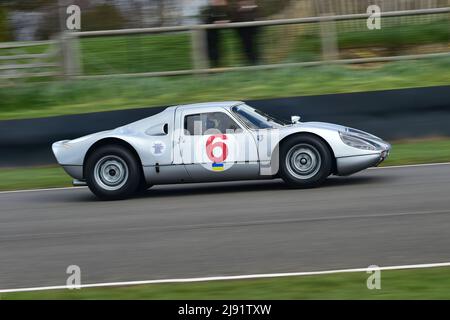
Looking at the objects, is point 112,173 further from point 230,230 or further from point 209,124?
point 230,230

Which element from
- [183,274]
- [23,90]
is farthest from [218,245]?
[23,90]

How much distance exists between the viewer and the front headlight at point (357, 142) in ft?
33.4

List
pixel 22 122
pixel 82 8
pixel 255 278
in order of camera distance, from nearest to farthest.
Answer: pixel 255 278 → pixel 22 122 → pixel 82 8

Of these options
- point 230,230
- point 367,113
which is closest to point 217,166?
point 230,230

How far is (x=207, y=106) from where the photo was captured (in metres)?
10.6

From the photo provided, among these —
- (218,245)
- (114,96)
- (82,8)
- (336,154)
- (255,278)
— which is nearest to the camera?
(255,278)

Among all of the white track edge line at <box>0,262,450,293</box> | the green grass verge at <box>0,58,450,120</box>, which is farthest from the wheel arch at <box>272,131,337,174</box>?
the green grass verge at <box>0,58,450,120</box>

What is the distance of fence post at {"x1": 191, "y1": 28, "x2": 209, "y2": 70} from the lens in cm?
1739

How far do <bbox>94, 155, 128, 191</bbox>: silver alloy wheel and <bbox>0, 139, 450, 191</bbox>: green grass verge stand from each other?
6.50 feet

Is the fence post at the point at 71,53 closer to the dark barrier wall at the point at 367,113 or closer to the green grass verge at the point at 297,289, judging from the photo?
the dark barrier wall at the point at 367,113

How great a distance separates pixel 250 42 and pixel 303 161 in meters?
7.36

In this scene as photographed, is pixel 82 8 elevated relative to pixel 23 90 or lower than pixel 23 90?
elevated
